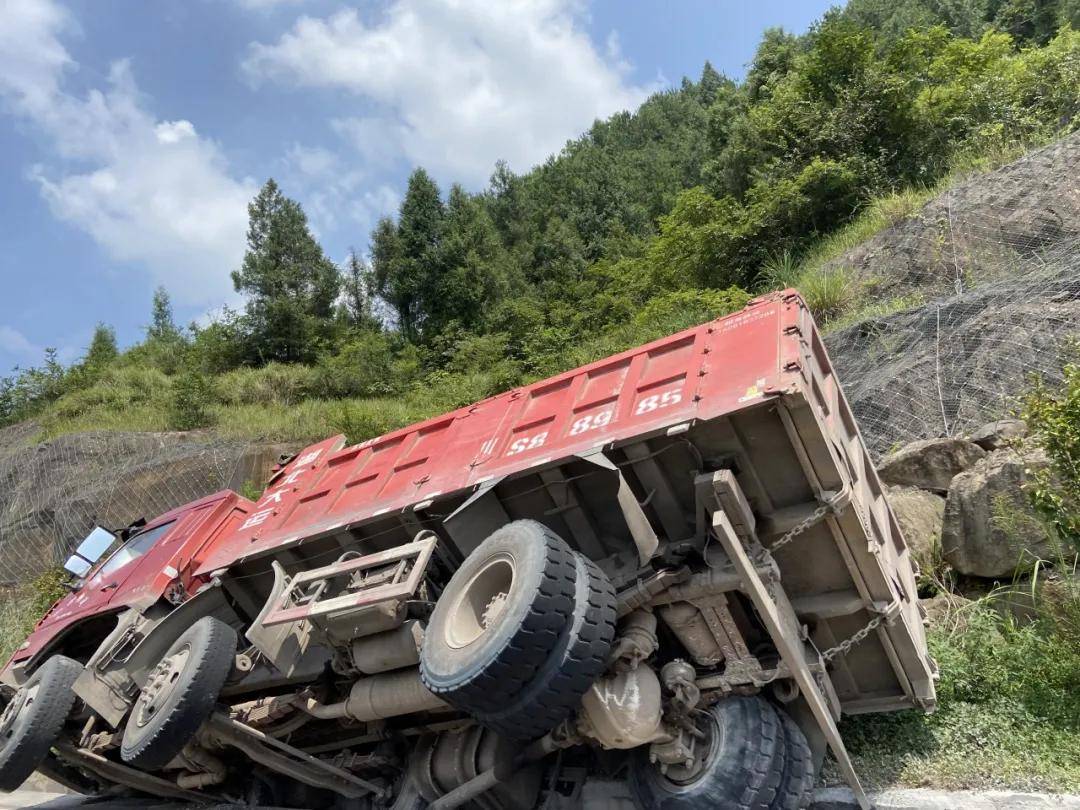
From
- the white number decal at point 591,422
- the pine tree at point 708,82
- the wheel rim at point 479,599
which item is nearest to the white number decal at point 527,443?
the white number decal at point 591,422

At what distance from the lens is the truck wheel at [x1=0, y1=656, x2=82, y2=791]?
17.4ft

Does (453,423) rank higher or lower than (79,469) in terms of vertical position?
lower

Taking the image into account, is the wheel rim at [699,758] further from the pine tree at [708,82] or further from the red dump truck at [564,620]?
the pine tree at [708,82]

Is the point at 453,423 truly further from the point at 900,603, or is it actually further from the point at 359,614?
the point at 900,603

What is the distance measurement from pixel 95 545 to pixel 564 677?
618 centimetres

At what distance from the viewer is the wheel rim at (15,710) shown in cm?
549

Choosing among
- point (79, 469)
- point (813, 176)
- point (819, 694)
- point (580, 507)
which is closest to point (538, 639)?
point (580, 507)

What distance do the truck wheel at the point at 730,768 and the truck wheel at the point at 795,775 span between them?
Result: 8 cm

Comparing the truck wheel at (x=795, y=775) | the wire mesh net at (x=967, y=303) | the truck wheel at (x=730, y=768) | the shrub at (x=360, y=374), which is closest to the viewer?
the truck wheel at (x=730, y=768)

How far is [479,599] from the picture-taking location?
398cm

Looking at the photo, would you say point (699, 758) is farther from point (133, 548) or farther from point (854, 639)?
point (133, 548)

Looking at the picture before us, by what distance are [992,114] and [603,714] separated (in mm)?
14213

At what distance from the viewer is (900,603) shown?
13.6ft

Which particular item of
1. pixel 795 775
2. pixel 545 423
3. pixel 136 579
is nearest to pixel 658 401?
pixel 545 423
